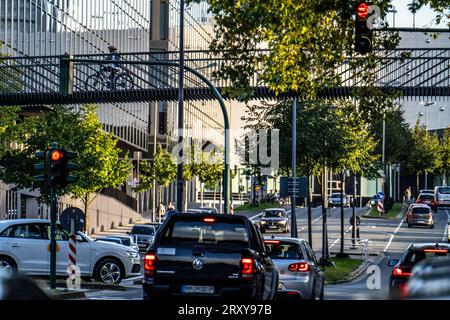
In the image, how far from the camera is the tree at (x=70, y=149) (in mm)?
49156

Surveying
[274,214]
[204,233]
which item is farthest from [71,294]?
[274,214]

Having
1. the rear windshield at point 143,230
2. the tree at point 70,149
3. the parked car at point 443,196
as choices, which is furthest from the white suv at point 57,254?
the parked car at point 443,196

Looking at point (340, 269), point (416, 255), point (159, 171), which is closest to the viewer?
point (416, 255)

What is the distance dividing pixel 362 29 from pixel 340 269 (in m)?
25.4

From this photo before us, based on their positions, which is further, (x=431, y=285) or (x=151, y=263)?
(x=151, y=263)

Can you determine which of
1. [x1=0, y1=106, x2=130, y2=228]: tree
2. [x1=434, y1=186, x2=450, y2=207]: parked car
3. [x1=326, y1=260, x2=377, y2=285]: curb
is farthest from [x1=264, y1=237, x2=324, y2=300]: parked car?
[x1=434, y1=186, x2=450, y2=207]: parked car

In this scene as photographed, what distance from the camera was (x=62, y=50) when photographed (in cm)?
6338

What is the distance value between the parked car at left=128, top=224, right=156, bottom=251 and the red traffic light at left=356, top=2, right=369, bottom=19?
107 feet

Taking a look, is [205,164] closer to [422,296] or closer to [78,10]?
[78,10]

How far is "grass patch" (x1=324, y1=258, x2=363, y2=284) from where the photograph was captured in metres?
41.2

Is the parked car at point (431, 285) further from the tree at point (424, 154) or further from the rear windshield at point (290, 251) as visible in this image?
the tree at point (424, 154)

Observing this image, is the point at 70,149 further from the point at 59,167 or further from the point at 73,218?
the point at 59,167

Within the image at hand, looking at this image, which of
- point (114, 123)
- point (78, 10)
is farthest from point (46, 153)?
point (114, 123)

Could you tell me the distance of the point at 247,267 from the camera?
1623 cm
